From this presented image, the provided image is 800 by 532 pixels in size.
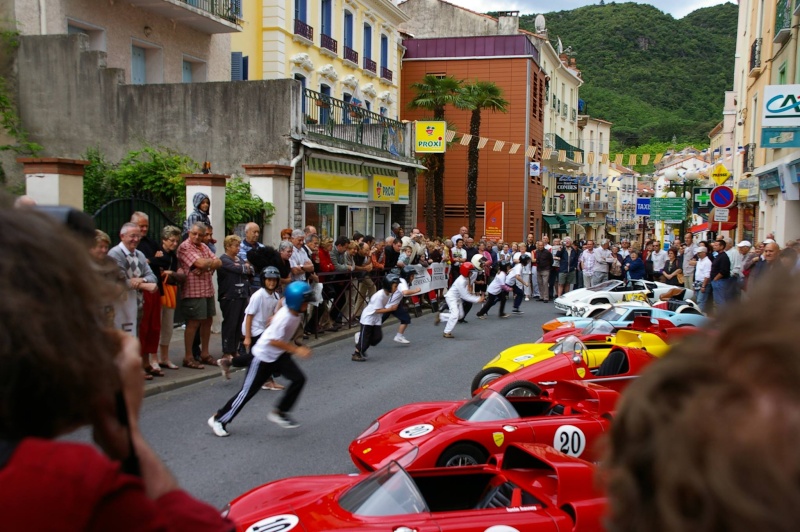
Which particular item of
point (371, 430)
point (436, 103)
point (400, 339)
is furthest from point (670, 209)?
point (371, 430)

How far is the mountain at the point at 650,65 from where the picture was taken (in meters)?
81.1

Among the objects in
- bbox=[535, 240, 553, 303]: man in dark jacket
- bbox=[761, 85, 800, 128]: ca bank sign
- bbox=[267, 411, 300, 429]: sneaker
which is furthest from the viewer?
bbox=[535, 240, 553, 303]: man in dark jacket

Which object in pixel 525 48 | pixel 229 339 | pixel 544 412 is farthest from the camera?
pixel 525 48

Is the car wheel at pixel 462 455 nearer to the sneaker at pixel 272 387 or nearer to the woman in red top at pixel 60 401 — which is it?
the sneaker at pixel 272 387

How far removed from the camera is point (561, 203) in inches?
2111

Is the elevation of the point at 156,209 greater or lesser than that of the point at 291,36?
lesser

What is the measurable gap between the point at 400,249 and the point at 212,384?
8.76 meters

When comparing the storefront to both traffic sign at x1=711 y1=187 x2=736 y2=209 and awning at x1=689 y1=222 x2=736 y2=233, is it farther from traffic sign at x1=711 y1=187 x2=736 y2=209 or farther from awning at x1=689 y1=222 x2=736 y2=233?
awning at x1=689 y1=222 x2=736 y2=233

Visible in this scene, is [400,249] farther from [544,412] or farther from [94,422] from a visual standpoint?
[94,422]

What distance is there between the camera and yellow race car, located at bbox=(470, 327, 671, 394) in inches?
372

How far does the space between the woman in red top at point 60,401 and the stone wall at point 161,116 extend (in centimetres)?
1651

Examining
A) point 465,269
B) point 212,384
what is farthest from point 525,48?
point 212,384

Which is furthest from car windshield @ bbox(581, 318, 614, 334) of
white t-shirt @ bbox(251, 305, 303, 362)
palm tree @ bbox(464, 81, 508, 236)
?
palm tree @ bbox(464, 81, 508, 236)

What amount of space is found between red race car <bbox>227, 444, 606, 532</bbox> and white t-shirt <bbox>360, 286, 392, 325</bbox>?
698 centimetres
